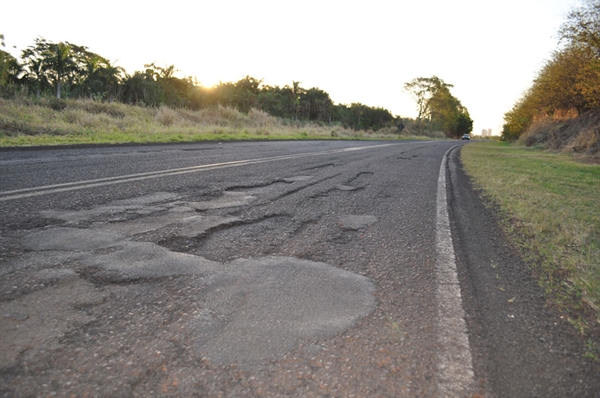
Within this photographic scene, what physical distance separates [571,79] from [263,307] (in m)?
23.3

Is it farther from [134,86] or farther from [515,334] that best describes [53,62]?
[515,334]

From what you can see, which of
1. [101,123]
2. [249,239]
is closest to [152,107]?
[101,123]

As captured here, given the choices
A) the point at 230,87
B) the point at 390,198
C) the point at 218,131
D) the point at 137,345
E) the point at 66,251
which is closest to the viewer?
the point at 137,345

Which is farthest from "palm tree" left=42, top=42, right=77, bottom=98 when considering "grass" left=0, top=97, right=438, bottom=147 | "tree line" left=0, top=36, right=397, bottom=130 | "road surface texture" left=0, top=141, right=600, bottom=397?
"road surface texture" left=0, top=141, right=600, bottom=397

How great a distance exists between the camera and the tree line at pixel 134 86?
31.1 metres

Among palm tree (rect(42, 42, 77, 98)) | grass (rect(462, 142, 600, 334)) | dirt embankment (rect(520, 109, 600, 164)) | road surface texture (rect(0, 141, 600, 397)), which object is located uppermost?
palm tree (rect(42, 42, 77, 98))

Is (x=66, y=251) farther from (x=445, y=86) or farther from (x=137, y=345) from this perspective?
(x=445, y=86)

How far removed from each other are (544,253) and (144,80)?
37025 mm

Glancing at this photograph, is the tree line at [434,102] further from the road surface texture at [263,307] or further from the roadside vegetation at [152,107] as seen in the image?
the road surface texture at [263,307]

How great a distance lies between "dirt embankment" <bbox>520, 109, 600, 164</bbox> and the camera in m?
13.4

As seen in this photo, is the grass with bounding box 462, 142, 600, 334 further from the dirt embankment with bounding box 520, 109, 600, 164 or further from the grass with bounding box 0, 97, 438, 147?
the grass with bounding box 0, 97, 438, 147

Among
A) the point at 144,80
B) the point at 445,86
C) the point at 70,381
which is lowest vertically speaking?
the point at 70,381

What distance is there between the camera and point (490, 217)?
3.76 m

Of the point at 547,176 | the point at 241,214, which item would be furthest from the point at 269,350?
the point at 547,176
